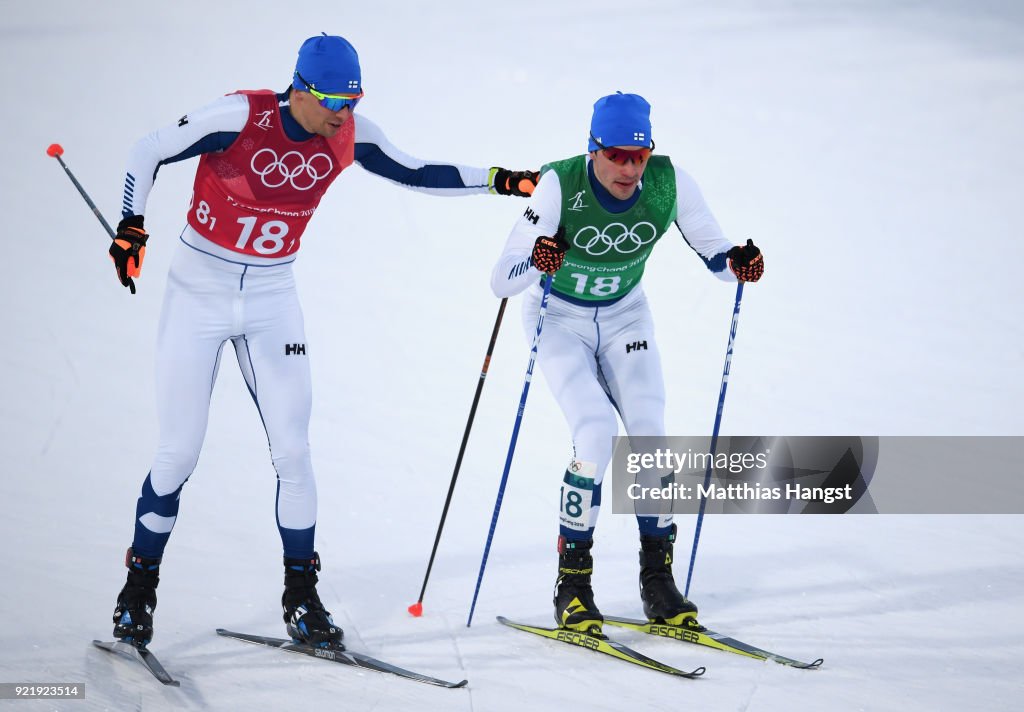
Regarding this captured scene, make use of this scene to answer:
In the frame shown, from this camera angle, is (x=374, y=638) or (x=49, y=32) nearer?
(x=374, y=638)

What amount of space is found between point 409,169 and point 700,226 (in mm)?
1177

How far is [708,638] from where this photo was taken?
15.2 ft

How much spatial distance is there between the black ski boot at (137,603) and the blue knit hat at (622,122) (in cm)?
221

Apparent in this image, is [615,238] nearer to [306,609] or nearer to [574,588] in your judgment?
[574,588]

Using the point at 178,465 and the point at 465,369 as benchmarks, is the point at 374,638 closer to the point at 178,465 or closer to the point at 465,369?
the point at 178,465

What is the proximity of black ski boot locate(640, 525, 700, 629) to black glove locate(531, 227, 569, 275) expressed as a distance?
1.20m

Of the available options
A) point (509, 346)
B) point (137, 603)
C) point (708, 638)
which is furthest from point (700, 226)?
point (509, 346)

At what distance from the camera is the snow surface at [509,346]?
4512 mm

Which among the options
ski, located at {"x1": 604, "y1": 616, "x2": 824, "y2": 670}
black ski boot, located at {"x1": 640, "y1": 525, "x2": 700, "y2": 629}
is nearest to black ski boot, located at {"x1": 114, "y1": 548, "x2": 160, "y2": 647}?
ski, located at {"x1": 604, "y1": 616, "x2": 824, "y2": 670}

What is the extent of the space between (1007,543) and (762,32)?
10685mm

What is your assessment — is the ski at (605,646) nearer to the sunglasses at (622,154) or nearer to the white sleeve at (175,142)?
the sunglasses at (622,154)

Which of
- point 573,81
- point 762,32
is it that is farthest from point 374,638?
point 762,32

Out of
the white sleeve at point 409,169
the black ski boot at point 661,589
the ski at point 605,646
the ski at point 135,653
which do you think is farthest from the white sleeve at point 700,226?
the ski at point 135,653

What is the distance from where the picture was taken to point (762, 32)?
50.4 feet
